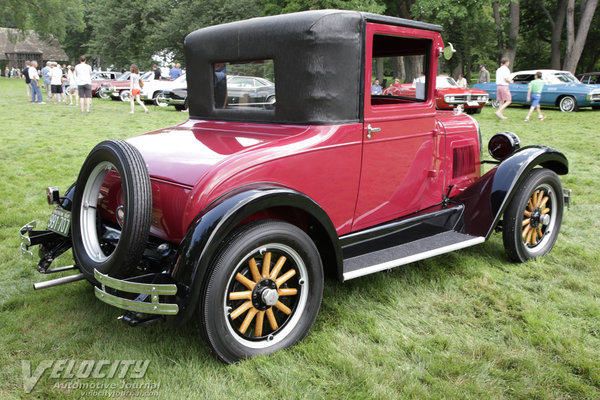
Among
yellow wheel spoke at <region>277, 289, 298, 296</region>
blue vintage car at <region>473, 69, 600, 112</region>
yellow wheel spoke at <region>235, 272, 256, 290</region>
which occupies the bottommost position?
yellow wheel spoke at <region>277, 289, 298, 296</region>

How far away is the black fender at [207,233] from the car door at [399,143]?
92 centimetres

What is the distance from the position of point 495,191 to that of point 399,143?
3.40ft

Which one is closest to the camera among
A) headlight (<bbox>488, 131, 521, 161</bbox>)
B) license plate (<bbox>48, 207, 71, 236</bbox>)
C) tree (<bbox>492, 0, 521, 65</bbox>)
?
license plate (<bbox>48, 207, 71, 236</bbox>)

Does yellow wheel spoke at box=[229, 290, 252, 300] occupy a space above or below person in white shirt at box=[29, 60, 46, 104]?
below

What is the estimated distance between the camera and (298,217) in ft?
10.3

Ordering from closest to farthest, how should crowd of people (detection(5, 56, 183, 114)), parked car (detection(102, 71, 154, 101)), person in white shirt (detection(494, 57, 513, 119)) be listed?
person in white shirt (detection(494, 57, 513, 119)) < crowd of people (detection(5, 56, 183, 114)) < parked car (detection(102, 71, 154, 101))

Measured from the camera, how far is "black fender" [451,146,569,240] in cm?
397

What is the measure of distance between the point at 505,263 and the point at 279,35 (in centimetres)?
271

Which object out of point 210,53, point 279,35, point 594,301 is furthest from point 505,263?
point 210,53

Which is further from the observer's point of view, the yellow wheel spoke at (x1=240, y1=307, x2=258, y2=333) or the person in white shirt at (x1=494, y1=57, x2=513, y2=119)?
the person in white shirt at (x1=494, y1=57, x2=513, y2=119)

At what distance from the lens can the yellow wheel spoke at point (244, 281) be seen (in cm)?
265

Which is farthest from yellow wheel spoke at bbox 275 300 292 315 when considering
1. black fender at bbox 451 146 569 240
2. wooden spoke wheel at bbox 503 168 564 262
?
wooden spoke wheel at bbox 503 168 564 262

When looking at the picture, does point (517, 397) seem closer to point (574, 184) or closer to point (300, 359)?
point (300, 359)

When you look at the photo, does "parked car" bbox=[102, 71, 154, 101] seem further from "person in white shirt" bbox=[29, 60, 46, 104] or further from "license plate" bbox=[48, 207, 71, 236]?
"license plate" bbox=[48, 207, 71, 236]
